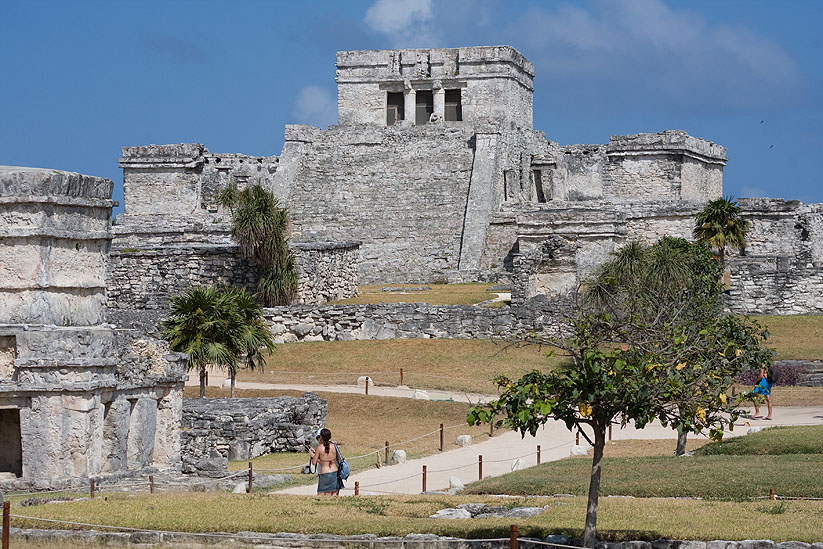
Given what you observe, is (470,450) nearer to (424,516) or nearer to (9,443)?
(424,516)

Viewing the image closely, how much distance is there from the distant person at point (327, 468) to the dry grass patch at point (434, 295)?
54.8 feet

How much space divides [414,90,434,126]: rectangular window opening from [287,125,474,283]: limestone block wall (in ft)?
12.6

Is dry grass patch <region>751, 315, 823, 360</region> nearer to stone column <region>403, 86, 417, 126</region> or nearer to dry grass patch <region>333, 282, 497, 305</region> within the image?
dry grass patch <region>333, 282, 497, 305</region>

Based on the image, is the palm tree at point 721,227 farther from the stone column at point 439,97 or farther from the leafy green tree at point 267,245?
the stone column at point 439,97

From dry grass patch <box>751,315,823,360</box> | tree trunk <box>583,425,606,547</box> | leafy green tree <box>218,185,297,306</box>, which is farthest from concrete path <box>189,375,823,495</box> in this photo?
leafy green tree <box>218,185,297,306</box>

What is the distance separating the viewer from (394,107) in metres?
51.4

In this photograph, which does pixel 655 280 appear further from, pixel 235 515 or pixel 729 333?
pixel 235 515

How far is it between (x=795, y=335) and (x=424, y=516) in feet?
64.8

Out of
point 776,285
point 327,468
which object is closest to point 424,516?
point 327,468

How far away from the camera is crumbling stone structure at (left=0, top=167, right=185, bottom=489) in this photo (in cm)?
1534

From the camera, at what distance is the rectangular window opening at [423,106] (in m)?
50.8

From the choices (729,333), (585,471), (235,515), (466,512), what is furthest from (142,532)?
(729,333)

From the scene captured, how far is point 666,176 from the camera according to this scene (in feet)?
159

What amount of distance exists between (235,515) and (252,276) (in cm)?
2005
